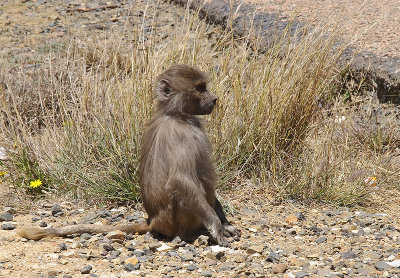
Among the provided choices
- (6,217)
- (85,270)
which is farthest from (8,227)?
(85,270)

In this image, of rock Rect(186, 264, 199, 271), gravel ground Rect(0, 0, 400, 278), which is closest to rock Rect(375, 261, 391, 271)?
gravel ground Rect(0, 0, 400, 278)

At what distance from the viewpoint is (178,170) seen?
15.2 feet

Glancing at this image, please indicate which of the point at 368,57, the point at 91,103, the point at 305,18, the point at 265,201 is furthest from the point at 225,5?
the point at 265,201

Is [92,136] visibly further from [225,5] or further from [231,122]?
[225,5]

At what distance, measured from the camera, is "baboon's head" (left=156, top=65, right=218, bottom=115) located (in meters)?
4.91

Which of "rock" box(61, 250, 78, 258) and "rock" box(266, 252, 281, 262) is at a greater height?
"rock" box(266, 252, 281, 262)

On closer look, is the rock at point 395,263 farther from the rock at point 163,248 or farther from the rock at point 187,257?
the rock at point 163,248

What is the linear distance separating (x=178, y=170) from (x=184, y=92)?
2.20ft

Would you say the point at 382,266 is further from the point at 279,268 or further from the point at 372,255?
the point at 279,268

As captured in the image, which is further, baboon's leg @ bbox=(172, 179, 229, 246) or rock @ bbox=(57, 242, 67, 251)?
baboon's leg @ bbox=(172, 179, 229, 246)

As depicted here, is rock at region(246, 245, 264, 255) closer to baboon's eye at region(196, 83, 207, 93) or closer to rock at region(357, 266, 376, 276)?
rock at region(357, 266, 376, 276)

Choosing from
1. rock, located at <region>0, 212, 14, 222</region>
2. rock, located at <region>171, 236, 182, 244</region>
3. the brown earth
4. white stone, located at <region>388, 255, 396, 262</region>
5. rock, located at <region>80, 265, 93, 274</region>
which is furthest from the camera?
the brown earth

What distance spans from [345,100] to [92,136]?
3495 millimetres

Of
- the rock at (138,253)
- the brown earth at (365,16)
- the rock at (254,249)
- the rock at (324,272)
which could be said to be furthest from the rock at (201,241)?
the brown earth at (365,16)
